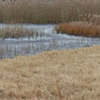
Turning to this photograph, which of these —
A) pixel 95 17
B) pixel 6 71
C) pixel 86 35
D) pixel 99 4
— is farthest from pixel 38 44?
pixel 99 4

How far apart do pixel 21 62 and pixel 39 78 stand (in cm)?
163

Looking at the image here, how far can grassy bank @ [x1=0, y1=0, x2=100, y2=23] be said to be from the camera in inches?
621

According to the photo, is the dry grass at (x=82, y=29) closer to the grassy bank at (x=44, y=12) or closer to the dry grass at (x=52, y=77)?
the grassy bank at (x=44, y=12)

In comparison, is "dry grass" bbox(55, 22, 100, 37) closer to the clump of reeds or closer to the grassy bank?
the clump of reeds

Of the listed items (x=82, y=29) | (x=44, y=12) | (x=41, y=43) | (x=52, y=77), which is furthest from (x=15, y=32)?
(x=52, y=77)

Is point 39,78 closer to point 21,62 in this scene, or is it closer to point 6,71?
point 6,71

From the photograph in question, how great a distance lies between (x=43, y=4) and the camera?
16438 mm

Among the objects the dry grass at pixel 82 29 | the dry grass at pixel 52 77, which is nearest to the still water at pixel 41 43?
the dry grass at pixel 82 29

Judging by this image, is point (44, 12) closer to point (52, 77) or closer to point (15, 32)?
point (15, 32)

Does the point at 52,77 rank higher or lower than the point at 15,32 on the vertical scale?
higher

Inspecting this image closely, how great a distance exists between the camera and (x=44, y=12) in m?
15.8

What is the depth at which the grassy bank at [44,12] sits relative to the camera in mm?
15773

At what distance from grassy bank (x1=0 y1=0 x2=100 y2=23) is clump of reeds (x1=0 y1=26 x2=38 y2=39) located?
7.76ft

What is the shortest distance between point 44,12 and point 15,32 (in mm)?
3209
